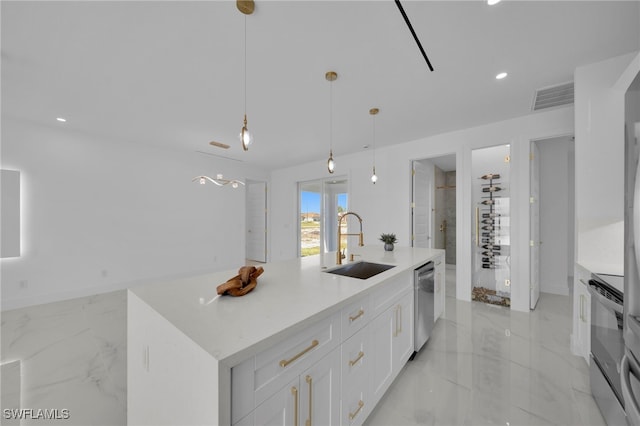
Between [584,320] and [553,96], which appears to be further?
[553,96]

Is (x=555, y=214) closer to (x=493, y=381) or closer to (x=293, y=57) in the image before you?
(x=493, y=381)

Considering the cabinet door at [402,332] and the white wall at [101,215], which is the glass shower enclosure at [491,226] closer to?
the cabinet door at [402,332]

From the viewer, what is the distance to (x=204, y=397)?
745mm

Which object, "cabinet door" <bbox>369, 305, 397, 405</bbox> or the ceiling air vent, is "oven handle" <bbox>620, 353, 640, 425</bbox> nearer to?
"cabinet door" <bbox>369, 305, 397, 405</bbox>

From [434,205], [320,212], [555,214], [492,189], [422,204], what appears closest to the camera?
[492,189]

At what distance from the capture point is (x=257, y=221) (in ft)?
23.8

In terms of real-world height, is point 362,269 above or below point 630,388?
above

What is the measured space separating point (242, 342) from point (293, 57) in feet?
7.17

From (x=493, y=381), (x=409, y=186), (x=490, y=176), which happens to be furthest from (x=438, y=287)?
(x=409, y=186)

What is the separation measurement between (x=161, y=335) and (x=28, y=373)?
2.10 metres

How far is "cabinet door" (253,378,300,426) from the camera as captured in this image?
0.83m

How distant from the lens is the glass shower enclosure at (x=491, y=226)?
3.44m

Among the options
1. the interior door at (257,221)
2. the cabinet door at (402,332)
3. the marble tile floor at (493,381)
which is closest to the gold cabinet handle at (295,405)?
the marble tile floor at (493,381)

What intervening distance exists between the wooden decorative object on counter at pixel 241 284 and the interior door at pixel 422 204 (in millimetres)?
3619
